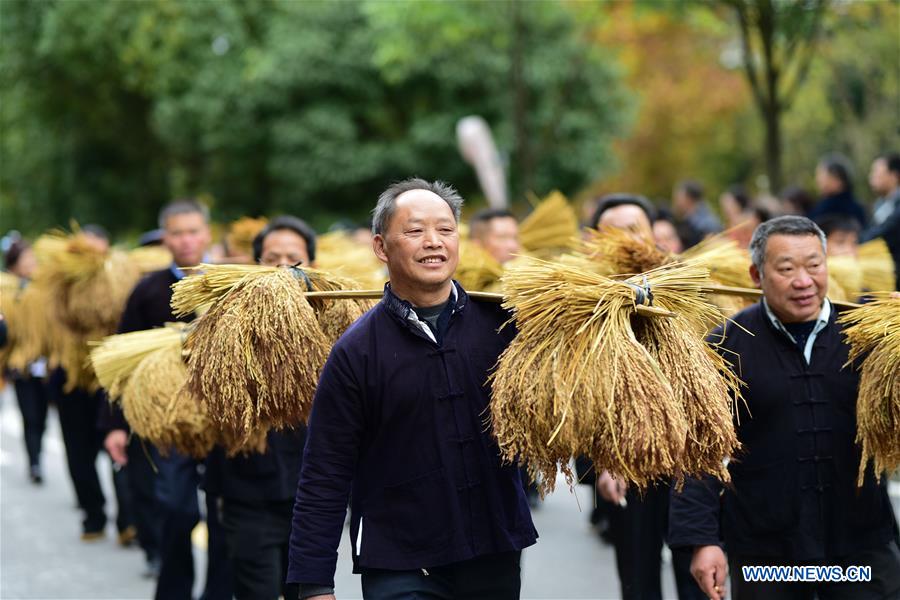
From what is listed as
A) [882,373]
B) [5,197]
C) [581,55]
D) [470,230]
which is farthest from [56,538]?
[5,197]

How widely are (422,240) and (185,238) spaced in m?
3.43

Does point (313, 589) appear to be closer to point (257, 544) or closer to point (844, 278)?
point (257, 544)

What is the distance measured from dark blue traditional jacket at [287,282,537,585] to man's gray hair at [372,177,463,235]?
0.88ft

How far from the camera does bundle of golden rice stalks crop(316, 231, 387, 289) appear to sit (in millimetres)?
5492

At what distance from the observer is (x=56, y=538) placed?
30.7 feet

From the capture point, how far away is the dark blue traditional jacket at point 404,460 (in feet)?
12.3

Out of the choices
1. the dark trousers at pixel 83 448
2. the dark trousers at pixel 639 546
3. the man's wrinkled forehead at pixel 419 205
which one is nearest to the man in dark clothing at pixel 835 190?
the dark trousers at pixel 639 546

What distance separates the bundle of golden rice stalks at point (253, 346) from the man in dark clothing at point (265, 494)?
1005 mm

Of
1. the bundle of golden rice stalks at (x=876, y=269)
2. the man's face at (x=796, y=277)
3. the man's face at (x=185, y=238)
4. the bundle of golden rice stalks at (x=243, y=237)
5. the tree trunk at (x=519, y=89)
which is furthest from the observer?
the tree trunk at (x=519, y=89)

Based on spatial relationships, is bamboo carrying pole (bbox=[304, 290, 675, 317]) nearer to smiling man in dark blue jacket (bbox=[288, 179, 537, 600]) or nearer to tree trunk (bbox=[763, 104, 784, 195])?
smiling man in dark blue jacket (bbox=[288, 179, 537, 600])

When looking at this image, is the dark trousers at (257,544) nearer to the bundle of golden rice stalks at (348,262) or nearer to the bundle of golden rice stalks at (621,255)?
the bundle of golden rice stalks at (348,262)

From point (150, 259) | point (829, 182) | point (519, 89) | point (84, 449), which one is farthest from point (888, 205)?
point (519, 89)

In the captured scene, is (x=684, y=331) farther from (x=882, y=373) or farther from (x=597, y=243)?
Result: (x=597, y=243)

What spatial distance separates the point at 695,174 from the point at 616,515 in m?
29.7
